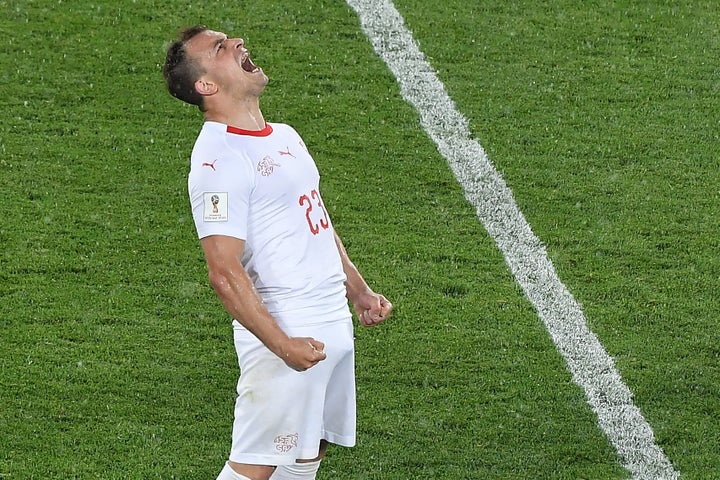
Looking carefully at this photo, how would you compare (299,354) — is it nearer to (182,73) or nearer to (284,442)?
(284,442)

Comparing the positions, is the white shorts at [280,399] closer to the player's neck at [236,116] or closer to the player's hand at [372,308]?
the player's hand at [372,308]

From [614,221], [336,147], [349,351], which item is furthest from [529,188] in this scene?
[349,351]

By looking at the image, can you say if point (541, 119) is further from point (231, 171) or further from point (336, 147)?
point (231, 171)

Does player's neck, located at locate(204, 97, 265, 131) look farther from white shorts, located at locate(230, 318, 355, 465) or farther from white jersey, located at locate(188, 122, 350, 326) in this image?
white shorts, located at locate(230, 318, 355, 465)

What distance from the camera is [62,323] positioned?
5410 mm

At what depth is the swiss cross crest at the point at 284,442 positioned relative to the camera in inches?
146

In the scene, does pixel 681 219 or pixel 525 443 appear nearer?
pixel 525 443

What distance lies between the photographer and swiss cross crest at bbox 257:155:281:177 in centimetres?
364

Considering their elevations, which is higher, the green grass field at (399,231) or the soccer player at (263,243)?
the soccer player at (263,243)

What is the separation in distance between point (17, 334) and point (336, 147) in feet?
6.73

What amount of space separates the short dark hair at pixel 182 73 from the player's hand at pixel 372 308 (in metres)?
0.79

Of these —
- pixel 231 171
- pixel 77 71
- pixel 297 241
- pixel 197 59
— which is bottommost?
pixel 77 71

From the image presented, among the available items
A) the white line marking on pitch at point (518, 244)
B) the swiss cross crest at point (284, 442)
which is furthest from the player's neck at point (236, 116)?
the white line marking on pitch at point (518, 244)

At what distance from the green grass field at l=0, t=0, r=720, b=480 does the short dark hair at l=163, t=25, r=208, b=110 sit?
58.4 inches
